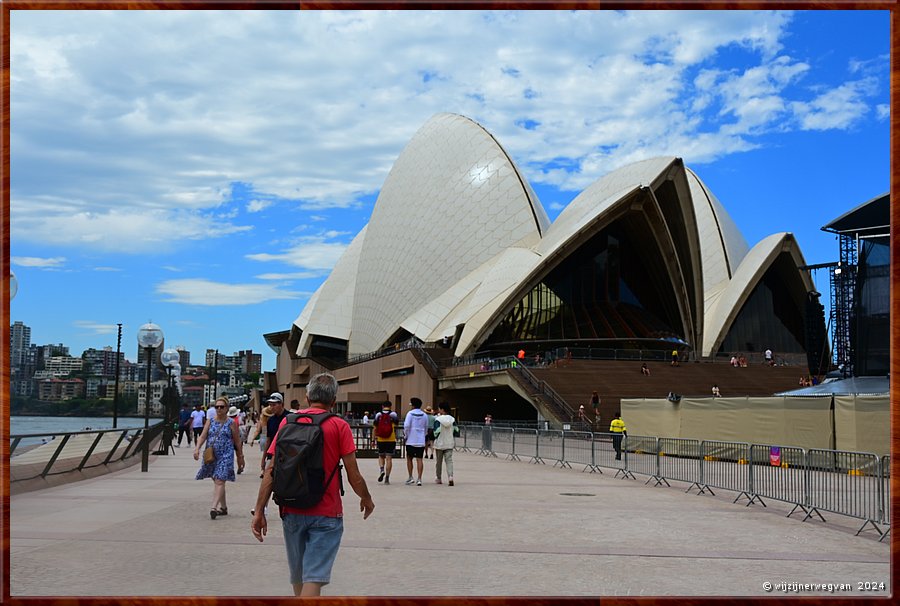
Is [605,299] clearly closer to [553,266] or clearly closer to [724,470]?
[553,266]

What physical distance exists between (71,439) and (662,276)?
39583mm

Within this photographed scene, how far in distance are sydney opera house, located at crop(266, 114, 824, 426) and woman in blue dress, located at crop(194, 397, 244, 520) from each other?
32.2 metres

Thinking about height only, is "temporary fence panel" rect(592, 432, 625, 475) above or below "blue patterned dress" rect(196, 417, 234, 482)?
below

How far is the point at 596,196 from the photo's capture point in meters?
49.6

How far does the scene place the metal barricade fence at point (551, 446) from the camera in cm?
2098

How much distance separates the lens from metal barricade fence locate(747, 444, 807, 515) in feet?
38.2

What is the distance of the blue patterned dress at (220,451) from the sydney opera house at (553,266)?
106ft

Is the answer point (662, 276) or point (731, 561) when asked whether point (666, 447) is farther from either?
point (662, 276)

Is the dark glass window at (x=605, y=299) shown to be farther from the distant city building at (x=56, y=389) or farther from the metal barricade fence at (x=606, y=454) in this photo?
the metal barricade fence at (x=606, y=454)

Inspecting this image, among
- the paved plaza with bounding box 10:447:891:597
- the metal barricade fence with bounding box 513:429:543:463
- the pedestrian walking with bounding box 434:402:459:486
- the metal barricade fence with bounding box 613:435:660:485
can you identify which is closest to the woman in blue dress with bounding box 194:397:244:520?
the paved plaza with bounding box 10:447:891:597

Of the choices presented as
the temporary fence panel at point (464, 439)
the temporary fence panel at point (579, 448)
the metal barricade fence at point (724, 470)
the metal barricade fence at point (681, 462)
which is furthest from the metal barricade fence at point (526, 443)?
the metal barricade fence at point (724, 470)

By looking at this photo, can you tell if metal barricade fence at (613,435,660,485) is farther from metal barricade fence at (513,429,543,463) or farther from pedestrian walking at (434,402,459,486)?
metal barricade fence at (513,429,543,463)

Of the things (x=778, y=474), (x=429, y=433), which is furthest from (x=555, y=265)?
(x=778, y=474)

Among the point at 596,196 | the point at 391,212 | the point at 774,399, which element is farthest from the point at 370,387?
the point at 774,399
